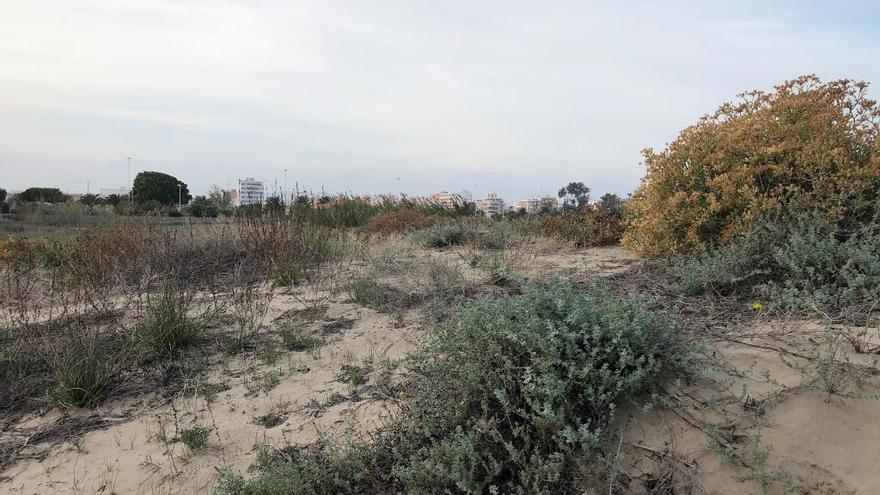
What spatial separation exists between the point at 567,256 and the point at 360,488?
5338 mm

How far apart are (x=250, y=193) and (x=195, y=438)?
6.06 metres

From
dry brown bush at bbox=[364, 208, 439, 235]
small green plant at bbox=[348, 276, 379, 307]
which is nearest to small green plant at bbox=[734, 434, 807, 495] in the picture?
small green plant at bbox=[348, 276, 379, 307]

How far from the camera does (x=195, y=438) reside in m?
3.37

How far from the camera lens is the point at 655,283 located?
485 centimetres

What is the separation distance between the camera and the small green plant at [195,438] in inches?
132

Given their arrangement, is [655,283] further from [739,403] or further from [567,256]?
[567,256]

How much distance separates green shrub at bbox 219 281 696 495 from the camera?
101 inches

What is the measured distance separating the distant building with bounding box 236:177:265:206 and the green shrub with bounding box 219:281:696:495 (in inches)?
243

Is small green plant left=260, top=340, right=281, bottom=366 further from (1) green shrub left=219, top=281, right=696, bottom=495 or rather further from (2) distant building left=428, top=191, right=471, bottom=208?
(2) distant building left=428, top=191, right=471, bottom=208

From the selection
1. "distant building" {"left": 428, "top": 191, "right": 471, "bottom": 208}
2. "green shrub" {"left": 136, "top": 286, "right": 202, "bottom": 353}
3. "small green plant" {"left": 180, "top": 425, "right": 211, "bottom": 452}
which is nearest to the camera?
"small green plant" {"left": 180, "top": 425, "right": 211, "bottom": 452}

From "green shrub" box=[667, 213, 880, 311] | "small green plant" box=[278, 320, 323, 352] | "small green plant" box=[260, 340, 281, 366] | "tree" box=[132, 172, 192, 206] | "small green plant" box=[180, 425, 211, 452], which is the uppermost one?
"tree" box=[132, 172, 192, 206]

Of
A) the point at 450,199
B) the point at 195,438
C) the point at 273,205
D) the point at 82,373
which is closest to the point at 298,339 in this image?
the point at 195,438

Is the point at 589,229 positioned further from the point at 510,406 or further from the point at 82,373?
the point at 82,373

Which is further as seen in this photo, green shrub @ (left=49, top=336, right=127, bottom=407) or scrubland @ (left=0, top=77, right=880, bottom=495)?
green shrub @ (left=49, top=336, right=127, bottom=407)
